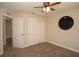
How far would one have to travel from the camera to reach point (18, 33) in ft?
6.02

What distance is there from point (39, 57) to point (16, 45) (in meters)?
0.52

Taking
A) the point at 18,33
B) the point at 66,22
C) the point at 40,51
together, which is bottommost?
the point at 40,51

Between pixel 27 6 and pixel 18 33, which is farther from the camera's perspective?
pixel 18 33

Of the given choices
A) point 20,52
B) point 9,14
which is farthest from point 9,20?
point 20,52

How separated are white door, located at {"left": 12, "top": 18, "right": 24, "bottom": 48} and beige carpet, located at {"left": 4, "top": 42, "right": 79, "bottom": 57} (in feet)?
0.35

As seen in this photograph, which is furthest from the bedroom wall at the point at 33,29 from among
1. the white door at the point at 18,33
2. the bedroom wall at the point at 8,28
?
the bedroom wall at the point at 8,28

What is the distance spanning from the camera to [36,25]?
1901mm

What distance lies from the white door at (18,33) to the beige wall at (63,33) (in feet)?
1.65

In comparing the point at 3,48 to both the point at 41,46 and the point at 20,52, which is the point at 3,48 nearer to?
the point at 20,52

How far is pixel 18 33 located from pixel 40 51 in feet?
1.74

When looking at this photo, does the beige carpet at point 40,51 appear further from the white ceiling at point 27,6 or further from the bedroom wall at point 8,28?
the white ceiling at point 27,6

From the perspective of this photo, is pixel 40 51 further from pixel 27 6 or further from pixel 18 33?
pixel 27 6

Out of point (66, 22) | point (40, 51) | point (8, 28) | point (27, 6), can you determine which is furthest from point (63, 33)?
point (8, 28)

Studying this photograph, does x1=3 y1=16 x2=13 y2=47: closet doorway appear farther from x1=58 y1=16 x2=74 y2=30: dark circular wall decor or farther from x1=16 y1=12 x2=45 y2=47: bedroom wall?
x1=58 y1=16 x2=74 y2=30: dark circular wall decor
